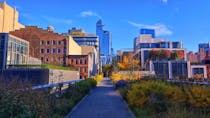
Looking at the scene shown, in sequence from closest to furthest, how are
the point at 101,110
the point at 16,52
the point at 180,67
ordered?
1. the point at 101,110
2. the point at 16,52
3. the point at 180,67

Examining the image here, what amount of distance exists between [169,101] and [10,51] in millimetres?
44308

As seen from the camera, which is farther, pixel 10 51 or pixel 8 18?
pixel 8 18

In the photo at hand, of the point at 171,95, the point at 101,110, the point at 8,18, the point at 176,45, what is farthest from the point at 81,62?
the point at 176,45

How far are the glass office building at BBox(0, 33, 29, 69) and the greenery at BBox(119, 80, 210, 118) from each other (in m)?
40.3

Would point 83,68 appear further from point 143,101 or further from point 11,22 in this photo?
point 143,101

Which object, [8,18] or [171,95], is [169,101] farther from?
[8,18]

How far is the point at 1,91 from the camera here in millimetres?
5668

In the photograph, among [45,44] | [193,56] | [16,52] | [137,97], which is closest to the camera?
[137,97]

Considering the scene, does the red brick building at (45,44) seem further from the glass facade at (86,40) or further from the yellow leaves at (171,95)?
the glass facade at (86,40)

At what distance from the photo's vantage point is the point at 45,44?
7681cm

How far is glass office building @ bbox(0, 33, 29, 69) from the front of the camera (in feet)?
155

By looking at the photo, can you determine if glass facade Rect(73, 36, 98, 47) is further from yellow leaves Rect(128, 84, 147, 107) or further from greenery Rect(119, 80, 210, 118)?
greenery Rect(119, 80, 210, 118)

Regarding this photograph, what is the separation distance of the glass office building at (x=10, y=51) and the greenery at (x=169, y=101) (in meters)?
40.3

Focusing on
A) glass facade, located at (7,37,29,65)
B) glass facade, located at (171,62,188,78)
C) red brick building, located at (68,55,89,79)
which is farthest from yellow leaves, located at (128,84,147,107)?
glass facade, located at (171,62,188,78)
